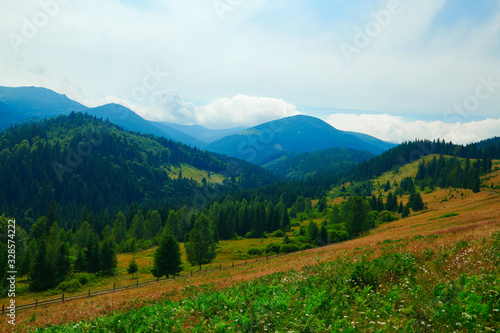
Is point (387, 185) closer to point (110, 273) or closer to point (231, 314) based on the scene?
point (110, 273)

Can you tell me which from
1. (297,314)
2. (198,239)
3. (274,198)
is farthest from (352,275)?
(274,198)

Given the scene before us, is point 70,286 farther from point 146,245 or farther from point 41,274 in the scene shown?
point 146,245

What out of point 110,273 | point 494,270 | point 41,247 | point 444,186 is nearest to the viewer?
point 494,270

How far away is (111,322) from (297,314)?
24.8 feet

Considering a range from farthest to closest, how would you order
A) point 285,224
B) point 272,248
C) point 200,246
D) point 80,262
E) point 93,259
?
1. point 285,224
2. point 272,248
3. point 200,246
4. point 93,259
5. point 80,262

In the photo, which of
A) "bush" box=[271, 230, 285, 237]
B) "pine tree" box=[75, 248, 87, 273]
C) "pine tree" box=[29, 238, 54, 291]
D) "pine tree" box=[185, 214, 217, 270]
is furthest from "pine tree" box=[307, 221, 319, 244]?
"pine tree" box=[29, 238, 54, 291]

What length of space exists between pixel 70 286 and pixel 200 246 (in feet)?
92.1

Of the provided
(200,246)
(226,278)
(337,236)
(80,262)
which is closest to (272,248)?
(337,236)

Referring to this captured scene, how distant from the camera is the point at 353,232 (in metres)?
77.1

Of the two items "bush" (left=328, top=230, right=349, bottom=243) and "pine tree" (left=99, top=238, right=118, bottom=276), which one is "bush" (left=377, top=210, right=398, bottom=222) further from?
"pine tree" (left=99, top=238, right=118, bottom=276)

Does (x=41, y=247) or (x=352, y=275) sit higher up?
(x=352, y=275)

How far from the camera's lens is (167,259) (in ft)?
166

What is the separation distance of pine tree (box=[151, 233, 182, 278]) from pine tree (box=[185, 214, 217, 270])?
13364 millimetres

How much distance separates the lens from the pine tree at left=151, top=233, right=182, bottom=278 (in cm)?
4984
